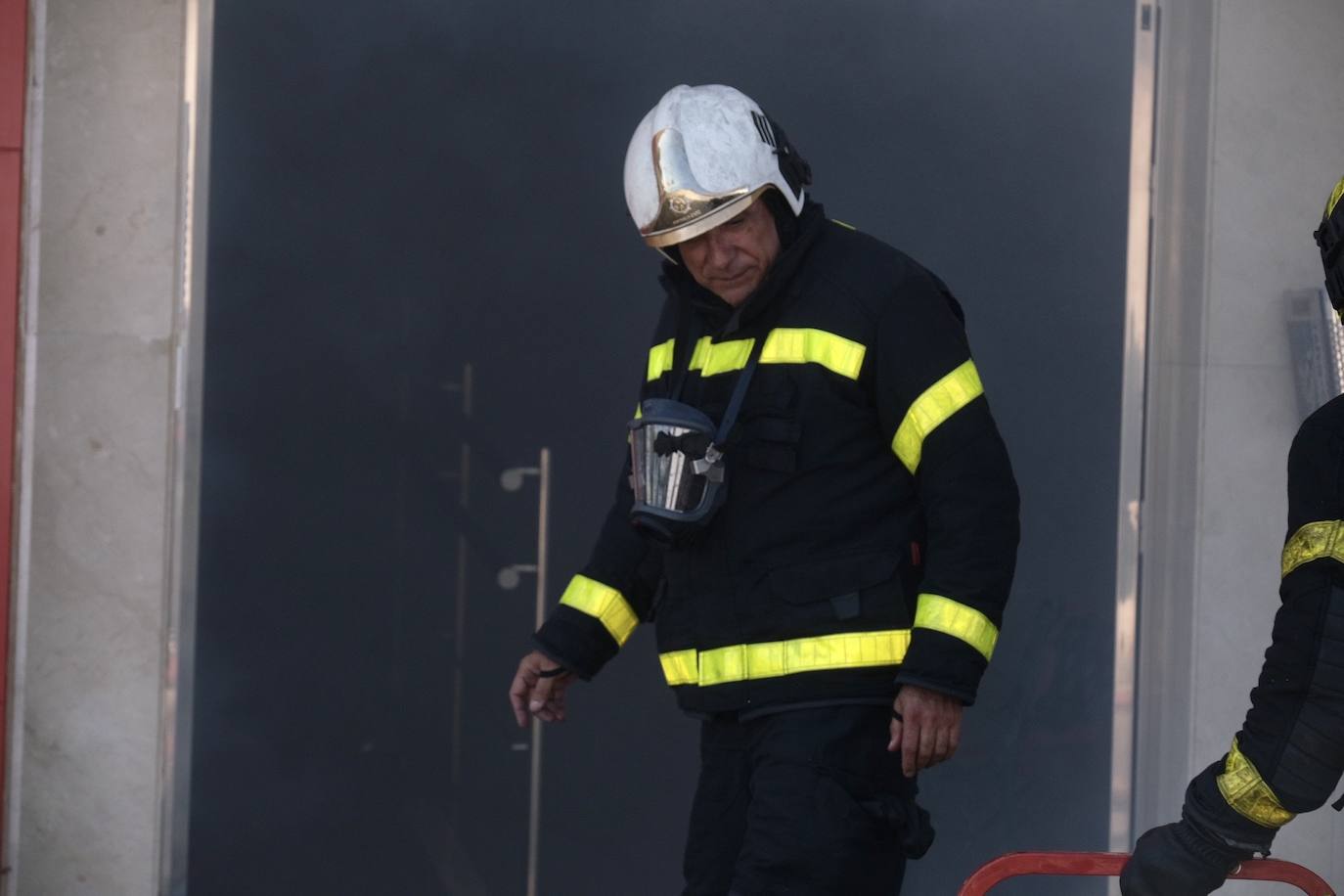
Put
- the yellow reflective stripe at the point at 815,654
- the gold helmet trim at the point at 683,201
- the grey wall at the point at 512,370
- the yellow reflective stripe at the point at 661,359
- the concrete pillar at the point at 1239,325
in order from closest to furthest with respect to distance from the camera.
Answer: the yellow reflective stripe at the point at 815,654 → the gold helmet trim at the point at 683,201 → the yellow reflective stripe at the point at 661,359 → the grey wall at the point at 512,370 → the concrete pillar at the point at 1239,325

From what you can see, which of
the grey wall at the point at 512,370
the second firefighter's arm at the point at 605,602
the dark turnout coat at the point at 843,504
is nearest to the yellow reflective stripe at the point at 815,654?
the dark turnout coat at the point at 843,504

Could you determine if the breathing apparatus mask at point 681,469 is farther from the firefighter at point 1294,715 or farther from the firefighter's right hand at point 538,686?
the firefighter at point 1294,715

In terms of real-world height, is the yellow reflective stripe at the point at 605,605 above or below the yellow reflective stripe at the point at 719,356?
below

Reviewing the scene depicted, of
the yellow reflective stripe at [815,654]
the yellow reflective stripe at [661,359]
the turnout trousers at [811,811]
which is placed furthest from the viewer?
the yellow reflective stripe at [661,359]

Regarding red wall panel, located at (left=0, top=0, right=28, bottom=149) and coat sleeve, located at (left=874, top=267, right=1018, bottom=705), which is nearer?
coat sleeve, located at (left=874, top=267, right=1018, bottom=705)

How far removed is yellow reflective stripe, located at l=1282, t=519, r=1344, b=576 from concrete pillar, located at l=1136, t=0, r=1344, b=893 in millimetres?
1975

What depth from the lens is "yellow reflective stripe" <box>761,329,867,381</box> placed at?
2.89m

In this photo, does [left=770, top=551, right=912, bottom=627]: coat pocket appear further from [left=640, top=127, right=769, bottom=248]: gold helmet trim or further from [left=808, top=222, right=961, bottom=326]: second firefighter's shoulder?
[left=640, top=127, right=769, bottom=248]: gold helmet trim

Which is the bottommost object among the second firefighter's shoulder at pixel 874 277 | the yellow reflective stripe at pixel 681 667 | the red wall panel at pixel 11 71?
the yellow reflective stripe at pixel 681 667

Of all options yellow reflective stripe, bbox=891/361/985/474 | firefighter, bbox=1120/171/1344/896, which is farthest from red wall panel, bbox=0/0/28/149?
firefighter, bbox=1120/171/1344/896

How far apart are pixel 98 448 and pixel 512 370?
3.36ft

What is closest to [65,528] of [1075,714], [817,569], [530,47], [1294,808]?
[530,47]

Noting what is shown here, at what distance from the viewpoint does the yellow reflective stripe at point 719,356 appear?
300 cm

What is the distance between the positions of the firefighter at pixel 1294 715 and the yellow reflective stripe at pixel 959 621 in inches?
16.8
